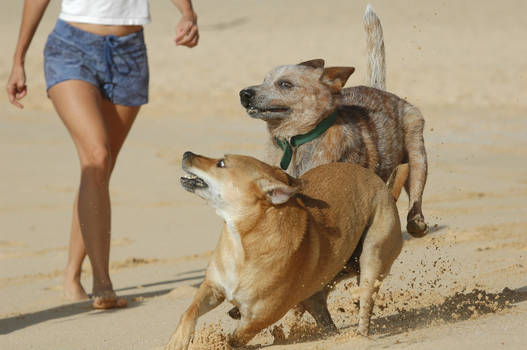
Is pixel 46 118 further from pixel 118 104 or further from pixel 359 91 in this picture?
pixel 359 91

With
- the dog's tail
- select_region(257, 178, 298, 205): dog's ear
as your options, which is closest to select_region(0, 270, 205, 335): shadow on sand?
the dog's tail

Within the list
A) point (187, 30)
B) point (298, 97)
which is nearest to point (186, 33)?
point (187, 30)

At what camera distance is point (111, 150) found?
630 centimetres

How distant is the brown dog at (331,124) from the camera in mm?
5031

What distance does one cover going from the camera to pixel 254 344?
15.8 feet

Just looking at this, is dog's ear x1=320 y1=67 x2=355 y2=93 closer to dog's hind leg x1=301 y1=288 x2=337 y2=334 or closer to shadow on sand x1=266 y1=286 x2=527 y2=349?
dog's hind leg x1=301 y1=288 x2=337 y2=334

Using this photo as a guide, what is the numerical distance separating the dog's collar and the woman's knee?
132 cm

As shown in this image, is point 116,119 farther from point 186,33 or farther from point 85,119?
point 186,33

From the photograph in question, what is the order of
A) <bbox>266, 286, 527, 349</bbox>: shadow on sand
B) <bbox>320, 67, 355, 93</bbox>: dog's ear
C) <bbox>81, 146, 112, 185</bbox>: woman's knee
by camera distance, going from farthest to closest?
<bbox>81, 146, 112, 185</bbox>: woman's knee, <bbox>320, 67, 355, 93</bbox>: dog's ear, <bbox>266, 286, 527, 349</bbox>: shadow on sand

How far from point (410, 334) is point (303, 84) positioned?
1501 mm

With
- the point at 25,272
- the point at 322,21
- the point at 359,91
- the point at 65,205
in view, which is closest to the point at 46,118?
the point at 65,205

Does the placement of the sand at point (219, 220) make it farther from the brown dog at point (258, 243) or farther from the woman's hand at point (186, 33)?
the woman's hand at point (186, 33)

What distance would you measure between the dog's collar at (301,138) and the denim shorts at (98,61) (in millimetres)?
1412

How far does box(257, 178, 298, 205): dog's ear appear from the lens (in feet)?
13.3
